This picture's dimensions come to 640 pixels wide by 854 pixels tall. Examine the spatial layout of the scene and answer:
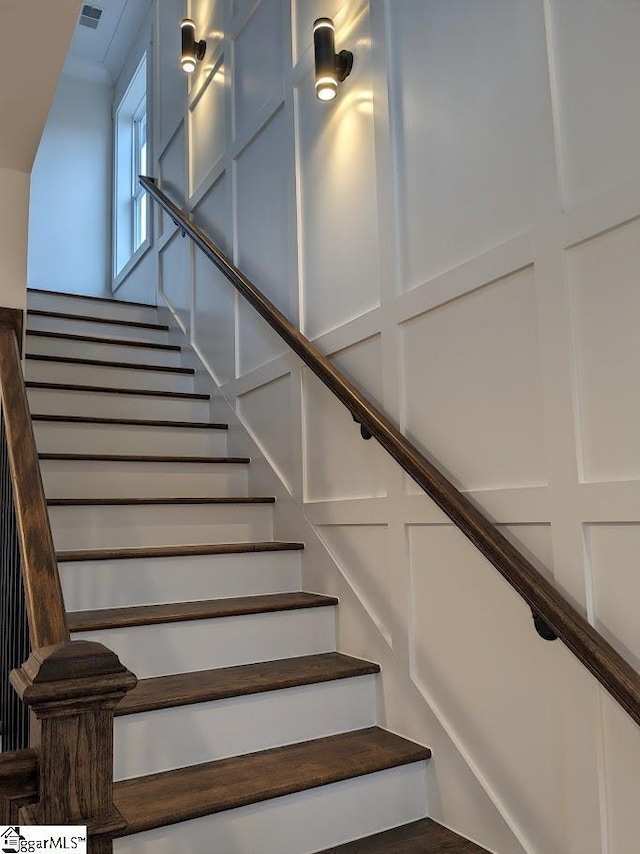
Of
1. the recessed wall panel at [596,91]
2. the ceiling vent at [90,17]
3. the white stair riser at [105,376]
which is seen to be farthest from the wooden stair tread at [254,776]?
the ceiling vent at [90,17]

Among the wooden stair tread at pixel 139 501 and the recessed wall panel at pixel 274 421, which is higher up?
the recessed wall panel at pixel 274 421

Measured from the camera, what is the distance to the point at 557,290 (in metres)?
1.56

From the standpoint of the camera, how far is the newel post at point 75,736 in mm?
929

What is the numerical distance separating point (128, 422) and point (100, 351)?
87 cm

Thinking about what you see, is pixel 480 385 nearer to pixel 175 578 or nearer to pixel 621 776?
pixel 621 776

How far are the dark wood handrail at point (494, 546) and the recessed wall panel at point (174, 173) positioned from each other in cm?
193

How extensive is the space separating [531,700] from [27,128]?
2.19 m

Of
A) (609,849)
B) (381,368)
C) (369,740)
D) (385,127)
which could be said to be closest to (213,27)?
(385,127)

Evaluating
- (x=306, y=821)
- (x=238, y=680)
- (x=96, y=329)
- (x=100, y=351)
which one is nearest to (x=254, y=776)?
(x=306, y=821)

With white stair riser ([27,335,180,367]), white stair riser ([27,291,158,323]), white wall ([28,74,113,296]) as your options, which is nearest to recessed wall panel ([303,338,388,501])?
white stair riser ([27,335,180,367])

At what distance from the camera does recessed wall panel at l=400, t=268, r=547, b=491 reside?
1650mm

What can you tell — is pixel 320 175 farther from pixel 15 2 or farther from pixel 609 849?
pixel 609 849

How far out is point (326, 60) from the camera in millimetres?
2334

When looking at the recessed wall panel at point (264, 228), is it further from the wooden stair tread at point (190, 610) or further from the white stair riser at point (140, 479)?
the wooden stair tread at point (190, 610)
